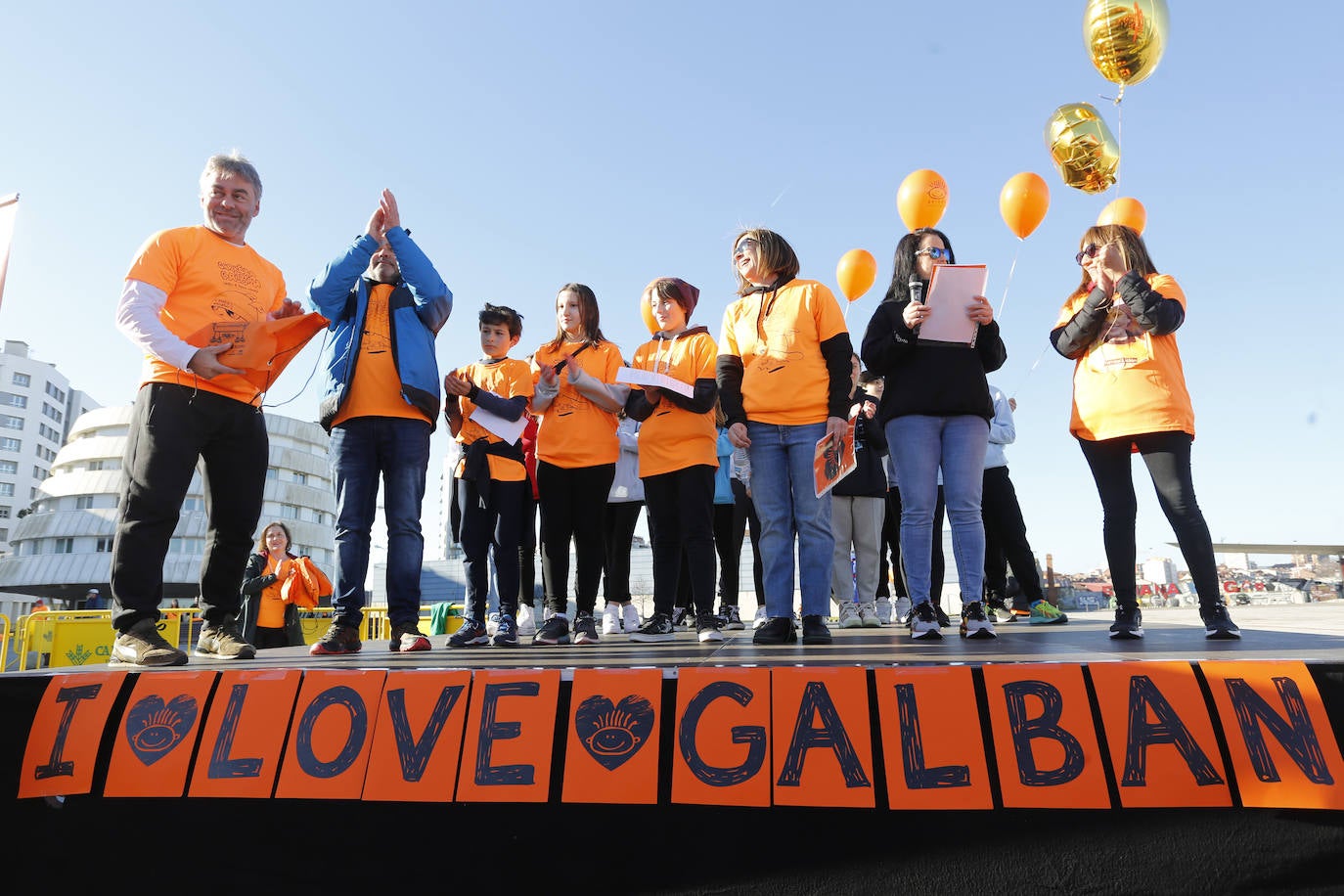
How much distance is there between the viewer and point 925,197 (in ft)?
18.8

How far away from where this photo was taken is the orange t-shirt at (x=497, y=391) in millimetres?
3910

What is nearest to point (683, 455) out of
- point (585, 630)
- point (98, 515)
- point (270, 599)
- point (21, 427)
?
point (585, 630)

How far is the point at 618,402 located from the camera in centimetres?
387

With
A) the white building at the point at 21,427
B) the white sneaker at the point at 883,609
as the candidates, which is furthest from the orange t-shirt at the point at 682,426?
the white building at the point at 21,427

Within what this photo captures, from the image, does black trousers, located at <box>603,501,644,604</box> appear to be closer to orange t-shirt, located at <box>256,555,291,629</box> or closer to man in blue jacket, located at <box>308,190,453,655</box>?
man in blue jacket, located at <box>308,190,453,655</box>

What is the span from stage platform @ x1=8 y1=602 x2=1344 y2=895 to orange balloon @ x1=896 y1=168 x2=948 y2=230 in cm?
434

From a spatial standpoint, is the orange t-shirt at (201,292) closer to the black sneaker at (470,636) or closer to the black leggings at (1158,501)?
the black sneaker at (470,636)

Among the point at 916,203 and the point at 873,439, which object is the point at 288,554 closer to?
the point at 873,439

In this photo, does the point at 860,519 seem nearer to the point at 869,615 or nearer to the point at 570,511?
the point at 869,615

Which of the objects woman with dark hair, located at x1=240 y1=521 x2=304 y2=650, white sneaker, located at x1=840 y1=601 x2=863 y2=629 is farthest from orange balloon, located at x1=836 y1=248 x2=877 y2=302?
woman with dark hair, located at x1=240 y1=521 x2=304 y2=650

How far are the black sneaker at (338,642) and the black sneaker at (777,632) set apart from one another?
162cm

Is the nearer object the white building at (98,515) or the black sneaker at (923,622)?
the black sneaker at (923,622)

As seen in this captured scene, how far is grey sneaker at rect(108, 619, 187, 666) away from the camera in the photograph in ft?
8.04

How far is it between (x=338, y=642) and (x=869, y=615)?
10.3 ft
